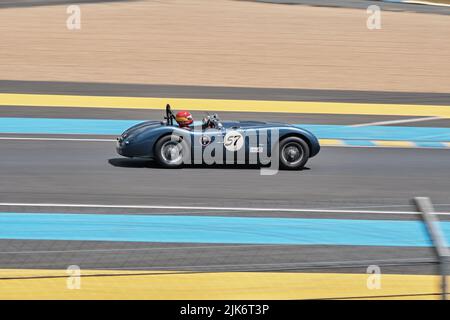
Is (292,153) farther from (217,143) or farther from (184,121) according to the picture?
(184,121)

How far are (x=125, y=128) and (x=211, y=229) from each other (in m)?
6.74

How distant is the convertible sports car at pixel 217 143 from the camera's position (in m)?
13.1

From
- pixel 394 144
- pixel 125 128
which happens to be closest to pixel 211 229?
pixel 394 144

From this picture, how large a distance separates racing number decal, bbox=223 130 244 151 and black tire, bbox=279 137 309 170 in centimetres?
62

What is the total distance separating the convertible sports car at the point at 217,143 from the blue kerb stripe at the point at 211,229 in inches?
98.6

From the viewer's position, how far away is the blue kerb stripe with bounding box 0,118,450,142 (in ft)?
53.2

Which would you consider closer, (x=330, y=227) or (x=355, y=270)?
(x=355, y=270)

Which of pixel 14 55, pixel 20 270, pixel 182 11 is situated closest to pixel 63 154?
pixel 20 270

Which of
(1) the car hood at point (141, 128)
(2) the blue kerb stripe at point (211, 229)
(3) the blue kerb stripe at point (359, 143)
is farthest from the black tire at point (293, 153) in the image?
(2) the blue kerb stripe at point (211, 229)

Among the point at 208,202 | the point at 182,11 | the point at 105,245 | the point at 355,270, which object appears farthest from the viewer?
the point at 182,11

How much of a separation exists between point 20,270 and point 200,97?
11412 mm

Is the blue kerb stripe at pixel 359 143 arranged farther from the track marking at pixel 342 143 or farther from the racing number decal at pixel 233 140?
the racing number decal at pixel 233 140

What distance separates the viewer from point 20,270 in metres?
8.35
